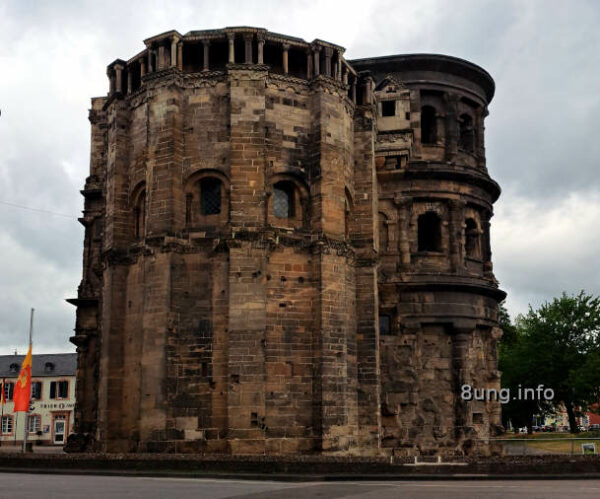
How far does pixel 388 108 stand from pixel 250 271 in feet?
44.4

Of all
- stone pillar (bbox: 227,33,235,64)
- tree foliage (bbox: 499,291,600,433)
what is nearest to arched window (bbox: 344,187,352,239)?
stone pillar (bbox: 227,33,235,64)

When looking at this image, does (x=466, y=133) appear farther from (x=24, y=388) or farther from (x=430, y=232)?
(x=24, y=388)

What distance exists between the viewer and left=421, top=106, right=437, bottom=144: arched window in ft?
126

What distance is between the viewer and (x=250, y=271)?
2731 centimetres

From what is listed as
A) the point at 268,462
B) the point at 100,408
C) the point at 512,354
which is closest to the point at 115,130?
the point at 100,408

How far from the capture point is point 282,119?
29.2m

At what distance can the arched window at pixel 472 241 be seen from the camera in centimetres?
3797

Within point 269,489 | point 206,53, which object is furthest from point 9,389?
point 269,489

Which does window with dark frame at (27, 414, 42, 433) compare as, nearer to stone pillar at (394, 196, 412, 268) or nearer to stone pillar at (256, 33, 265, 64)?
stone pillar at (394, 196, 412, 268)

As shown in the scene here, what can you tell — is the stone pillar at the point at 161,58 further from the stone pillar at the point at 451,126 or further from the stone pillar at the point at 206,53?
the stone pillar at the point at 451,126

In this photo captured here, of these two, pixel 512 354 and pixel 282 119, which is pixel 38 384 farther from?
pixel 282 119

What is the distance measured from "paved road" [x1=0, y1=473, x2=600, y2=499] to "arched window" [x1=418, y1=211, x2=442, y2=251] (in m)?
18.6

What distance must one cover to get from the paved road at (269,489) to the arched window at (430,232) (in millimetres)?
18590

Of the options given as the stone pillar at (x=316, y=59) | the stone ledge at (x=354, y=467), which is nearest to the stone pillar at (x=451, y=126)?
the stone pillar at (x=316, y=59)
